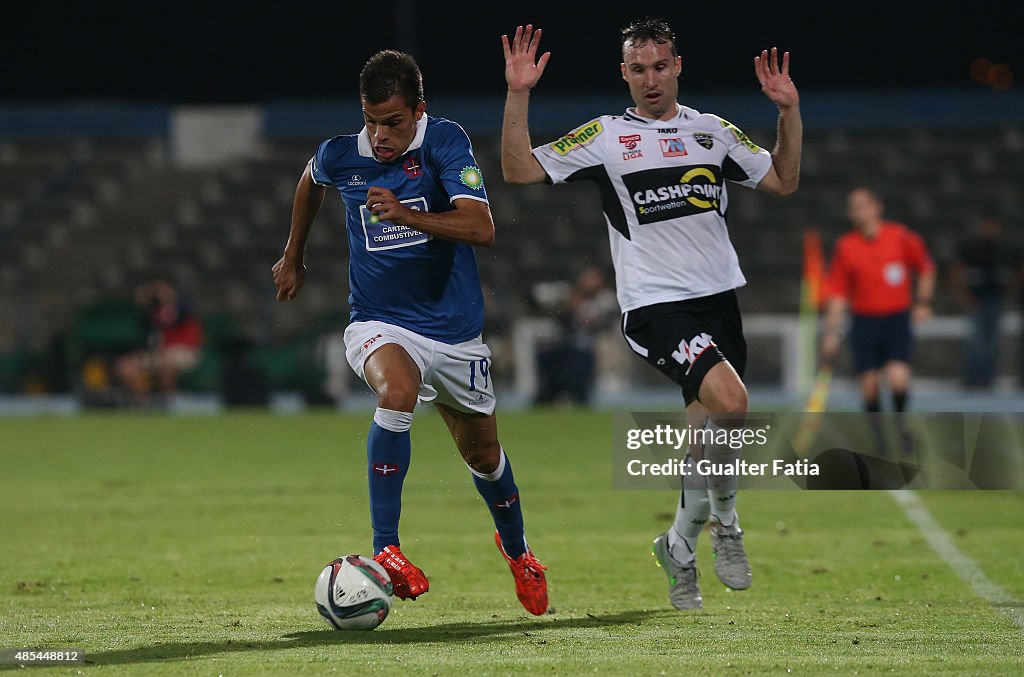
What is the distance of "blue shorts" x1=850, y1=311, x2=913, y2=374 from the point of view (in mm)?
13641

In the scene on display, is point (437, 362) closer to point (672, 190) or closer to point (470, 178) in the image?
point (470, 178)

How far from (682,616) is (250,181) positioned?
86.0 feet

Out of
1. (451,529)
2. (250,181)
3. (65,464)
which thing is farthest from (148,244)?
(451,529)

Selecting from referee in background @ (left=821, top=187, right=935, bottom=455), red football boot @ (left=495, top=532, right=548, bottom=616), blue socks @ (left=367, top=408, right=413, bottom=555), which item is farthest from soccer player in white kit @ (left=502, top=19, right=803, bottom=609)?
referee in background @ (left=821, top=187, right=935, bottom=455)

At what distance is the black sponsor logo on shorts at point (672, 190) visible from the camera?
6.85 meters

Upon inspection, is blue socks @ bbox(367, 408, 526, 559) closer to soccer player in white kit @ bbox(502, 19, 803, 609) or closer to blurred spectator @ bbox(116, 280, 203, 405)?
soccer player in white kit @ bbox(502, 19, 803, 609)

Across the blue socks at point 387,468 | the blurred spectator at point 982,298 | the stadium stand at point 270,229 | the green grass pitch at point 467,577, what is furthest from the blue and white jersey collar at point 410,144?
the stadium stand at point 270,229

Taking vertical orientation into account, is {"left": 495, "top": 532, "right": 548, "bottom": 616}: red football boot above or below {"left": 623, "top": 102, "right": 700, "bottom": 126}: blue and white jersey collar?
below

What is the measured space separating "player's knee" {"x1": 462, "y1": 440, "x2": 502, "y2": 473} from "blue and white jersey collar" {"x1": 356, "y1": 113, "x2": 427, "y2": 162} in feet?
4.07

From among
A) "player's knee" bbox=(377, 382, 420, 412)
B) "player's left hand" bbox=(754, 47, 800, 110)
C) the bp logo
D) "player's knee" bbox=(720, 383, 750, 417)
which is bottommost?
"player's knee" bbox=(720, 383, 750, 417)

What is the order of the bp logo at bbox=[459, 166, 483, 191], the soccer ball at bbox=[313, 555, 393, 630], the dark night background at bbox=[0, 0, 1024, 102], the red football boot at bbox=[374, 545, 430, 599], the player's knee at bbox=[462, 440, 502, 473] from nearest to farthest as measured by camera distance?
the soccer ball at bbox=[313, 555, 393, 630], the red football boot at bbox=[374, 545, 430, 599], the bp logo at bbox=[459, 166, 483, 191], the player's knee at bbox=[462, 440, 502, 473], the dark night background at bbox=[0, 0, 1024, 102]

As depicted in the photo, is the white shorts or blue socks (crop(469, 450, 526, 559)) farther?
blue socks (crop(469, 450, 526, 559))

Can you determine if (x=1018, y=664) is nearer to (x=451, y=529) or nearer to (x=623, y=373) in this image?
(x=451, y=529)

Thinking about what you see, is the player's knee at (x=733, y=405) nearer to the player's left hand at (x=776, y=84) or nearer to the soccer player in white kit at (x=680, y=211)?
the soccer player in white kit at (x=680, y=211)
